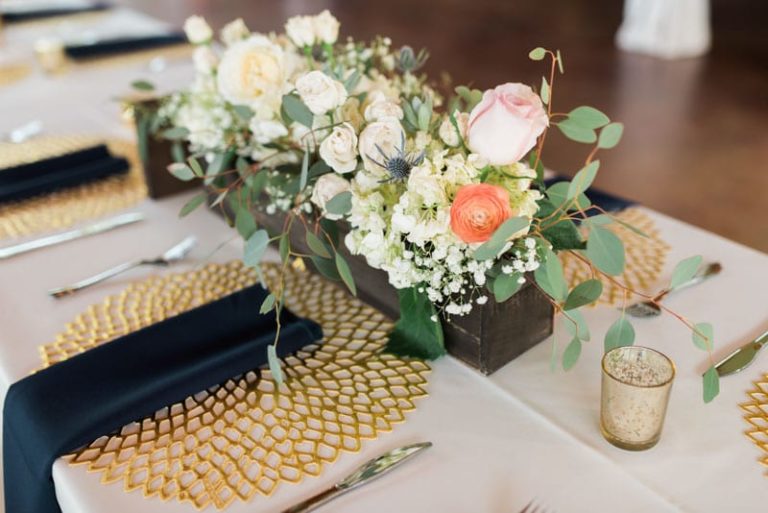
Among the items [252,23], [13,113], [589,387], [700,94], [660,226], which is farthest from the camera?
[252,23]

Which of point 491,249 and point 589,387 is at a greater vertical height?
point 491,249

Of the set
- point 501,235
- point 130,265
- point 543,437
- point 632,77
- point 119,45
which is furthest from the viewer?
point 632,77

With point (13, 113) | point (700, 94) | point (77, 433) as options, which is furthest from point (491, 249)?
point (700, 94)

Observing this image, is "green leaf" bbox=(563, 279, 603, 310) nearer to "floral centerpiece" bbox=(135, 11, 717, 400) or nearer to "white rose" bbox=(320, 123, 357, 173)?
"floral centerpiece" bbox=(135, 11, 717, 400)

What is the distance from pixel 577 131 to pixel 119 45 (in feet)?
7.57

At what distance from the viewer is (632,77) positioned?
4.96 m

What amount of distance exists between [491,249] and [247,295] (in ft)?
1.65

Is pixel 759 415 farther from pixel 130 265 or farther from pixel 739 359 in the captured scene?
pixel 130 265

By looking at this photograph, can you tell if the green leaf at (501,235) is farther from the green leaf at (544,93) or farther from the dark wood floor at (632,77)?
the dark wood floor at (632,77)

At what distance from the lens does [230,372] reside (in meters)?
1.05

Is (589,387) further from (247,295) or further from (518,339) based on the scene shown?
(247,295)

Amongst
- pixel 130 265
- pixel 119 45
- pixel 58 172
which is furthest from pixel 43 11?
pixel 130 265

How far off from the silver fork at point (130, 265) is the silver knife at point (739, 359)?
0.97 metres

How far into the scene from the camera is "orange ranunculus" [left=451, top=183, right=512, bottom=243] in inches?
34.0
